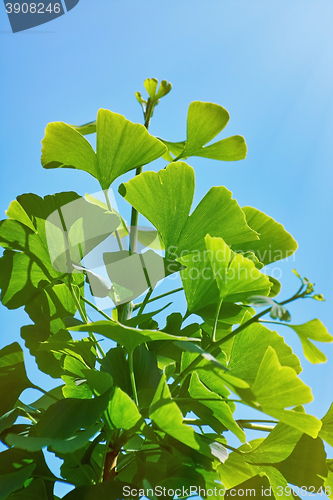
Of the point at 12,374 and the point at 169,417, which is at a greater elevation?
the point at 12,374

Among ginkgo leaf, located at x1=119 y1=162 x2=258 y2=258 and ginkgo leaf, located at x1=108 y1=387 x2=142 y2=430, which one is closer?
ginkgo leaf, located at x1=108 y1=387 x2=142 y2=430

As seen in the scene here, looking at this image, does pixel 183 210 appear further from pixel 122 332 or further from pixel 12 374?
pixel 12 374

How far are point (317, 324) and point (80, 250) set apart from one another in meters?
0.34

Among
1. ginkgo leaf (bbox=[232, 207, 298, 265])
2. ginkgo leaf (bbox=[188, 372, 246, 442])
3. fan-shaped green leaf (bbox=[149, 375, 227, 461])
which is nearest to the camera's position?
fan-shaped green leaf (bbox=[149, 375, 227, 461])

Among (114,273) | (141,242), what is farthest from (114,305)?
(141,242)

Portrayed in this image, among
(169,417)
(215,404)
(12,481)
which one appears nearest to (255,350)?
(215,404)

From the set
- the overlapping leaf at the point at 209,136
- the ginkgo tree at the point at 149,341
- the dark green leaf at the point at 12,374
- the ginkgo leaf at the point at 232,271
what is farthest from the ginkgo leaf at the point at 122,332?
the overlapping leaf at the point at 209,136

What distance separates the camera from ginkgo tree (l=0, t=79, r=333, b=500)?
416mm

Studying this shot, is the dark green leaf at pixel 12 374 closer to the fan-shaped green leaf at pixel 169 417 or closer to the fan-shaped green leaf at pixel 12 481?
the fan-shaped green leaf at pixel 12 481

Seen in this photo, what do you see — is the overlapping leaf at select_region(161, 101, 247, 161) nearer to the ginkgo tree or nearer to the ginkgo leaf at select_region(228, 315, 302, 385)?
the ginkgo tree

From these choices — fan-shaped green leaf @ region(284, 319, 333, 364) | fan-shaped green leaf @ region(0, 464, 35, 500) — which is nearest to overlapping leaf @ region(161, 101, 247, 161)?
fan-shaped green leaf @ region(284, 319, 333, 364)

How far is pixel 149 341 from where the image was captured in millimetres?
543

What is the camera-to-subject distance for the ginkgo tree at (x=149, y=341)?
42 cm

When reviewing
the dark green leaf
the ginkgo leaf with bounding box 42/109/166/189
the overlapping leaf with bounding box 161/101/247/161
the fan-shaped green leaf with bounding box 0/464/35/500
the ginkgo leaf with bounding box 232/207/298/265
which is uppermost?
the overlapping leaf with bounding box 161/101/247/161
